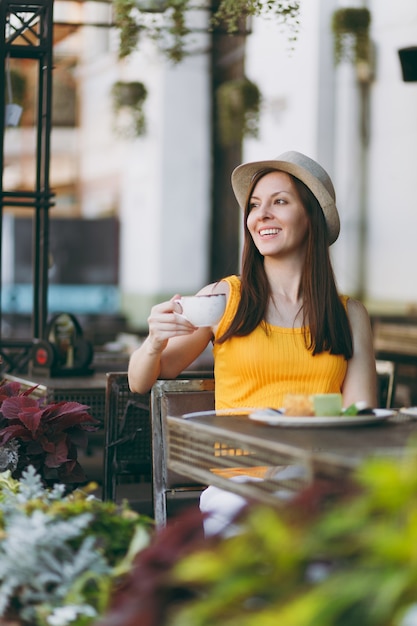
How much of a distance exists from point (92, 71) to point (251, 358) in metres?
14.2

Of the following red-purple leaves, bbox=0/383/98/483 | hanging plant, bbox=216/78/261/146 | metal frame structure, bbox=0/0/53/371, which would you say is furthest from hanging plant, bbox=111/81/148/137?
red-purple leaves, bbox=0/383/98/483

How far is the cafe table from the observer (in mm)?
1697

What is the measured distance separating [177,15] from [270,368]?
3657 mm

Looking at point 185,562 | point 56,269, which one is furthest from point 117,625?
point 56,269

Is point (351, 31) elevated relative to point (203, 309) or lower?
elevated

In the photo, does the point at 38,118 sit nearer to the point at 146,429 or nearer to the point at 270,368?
the point at 146,429

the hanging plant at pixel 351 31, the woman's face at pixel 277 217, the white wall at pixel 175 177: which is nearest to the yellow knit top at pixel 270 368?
the woman's face at pixel 277 217

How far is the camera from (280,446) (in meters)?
1.76

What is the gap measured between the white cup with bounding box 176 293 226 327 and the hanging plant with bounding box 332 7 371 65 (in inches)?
225

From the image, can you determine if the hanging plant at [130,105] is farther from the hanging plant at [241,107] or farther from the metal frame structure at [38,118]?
the metal frame structure at [38,118]

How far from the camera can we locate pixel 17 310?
13.7 metres

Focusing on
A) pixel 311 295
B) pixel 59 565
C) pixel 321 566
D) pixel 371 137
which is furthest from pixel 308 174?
pixel 371 137

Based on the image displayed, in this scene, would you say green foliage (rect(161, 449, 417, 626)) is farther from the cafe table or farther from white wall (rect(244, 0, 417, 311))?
white wall (rect(244, 0, 417, 311))

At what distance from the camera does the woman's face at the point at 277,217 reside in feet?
9.29
